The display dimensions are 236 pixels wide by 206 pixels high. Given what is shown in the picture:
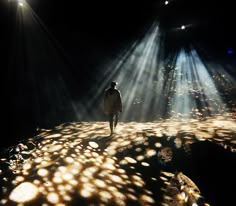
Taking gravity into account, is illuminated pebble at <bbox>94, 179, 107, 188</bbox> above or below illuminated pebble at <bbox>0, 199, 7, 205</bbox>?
below

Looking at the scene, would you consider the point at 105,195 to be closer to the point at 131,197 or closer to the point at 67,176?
the point at 131,197

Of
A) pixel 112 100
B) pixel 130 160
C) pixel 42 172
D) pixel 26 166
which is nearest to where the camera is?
pixel 42 172

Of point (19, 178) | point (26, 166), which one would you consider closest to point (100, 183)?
point (19, 178)

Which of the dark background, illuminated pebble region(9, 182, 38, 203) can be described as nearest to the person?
the dark background

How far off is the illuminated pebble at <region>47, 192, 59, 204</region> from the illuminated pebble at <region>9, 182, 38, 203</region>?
0.32 meters

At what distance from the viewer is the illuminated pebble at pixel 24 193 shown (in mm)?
4238

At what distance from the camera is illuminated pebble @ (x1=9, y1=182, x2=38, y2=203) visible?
167 inches

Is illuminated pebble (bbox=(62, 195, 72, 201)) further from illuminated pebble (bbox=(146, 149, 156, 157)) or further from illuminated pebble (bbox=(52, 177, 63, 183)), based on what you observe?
illuminated pebble (bbox=(146, 149, 156, 157))

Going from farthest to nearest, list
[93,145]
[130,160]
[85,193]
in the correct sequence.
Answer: [93,145] < [130,160] < [85,193]

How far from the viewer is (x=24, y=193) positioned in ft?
14.5

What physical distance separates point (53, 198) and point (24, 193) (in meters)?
0.72

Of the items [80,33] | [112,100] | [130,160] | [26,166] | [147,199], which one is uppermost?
[80,33]

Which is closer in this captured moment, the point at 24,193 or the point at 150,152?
the point at 24,193

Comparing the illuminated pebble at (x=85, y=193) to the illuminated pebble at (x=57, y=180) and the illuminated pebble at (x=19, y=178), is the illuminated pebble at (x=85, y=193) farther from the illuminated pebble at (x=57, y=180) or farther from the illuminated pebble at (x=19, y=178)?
the illuminated pebble at (x=19, y=178)
